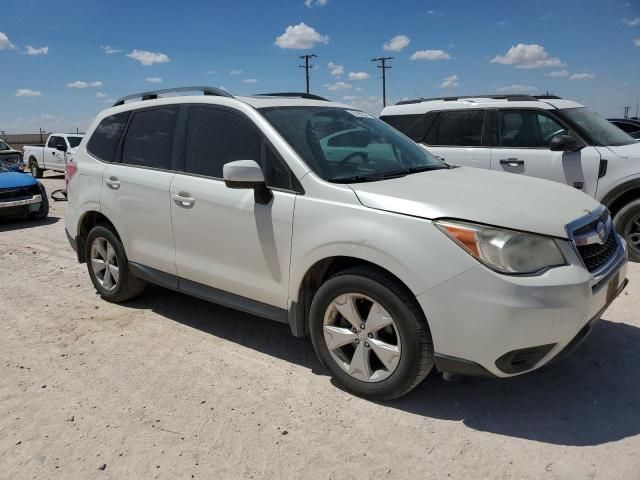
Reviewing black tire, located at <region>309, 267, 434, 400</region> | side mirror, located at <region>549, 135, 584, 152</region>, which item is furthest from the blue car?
side mirror, located at <region>549, 135, 584, 152</region>

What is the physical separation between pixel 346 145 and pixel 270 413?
1882 mm

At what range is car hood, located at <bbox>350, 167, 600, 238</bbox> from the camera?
9.32 ft

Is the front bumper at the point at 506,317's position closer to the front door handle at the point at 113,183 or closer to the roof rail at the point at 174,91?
the roof rail at the point at 174,91

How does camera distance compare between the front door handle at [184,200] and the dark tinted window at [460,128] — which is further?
the dark tinted window at [460,128]

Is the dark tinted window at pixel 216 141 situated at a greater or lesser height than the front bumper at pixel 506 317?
greater

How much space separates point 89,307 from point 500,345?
389 centimetres

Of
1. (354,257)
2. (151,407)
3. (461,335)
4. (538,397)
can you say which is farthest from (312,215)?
(538,397)

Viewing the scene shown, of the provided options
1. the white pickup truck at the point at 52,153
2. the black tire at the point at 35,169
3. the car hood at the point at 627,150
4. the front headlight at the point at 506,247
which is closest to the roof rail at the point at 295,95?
the front headlight at the point at 506,247

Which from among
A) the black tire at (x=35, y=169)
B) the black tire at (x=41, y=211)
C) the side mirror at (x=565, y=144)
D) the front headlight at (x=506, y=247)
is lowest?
the black tire at (x=41, y=211)

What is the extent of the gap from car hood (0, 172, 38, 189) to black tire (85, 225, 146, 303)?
663cm

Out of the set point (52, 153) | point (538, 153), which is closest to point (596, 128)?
point (538, 153)

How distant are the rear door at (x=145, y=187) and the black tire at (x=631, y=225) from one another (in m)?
5.05

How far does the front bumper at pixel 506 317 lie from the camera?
267 cm

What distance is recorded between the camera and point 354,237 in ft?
10.1
